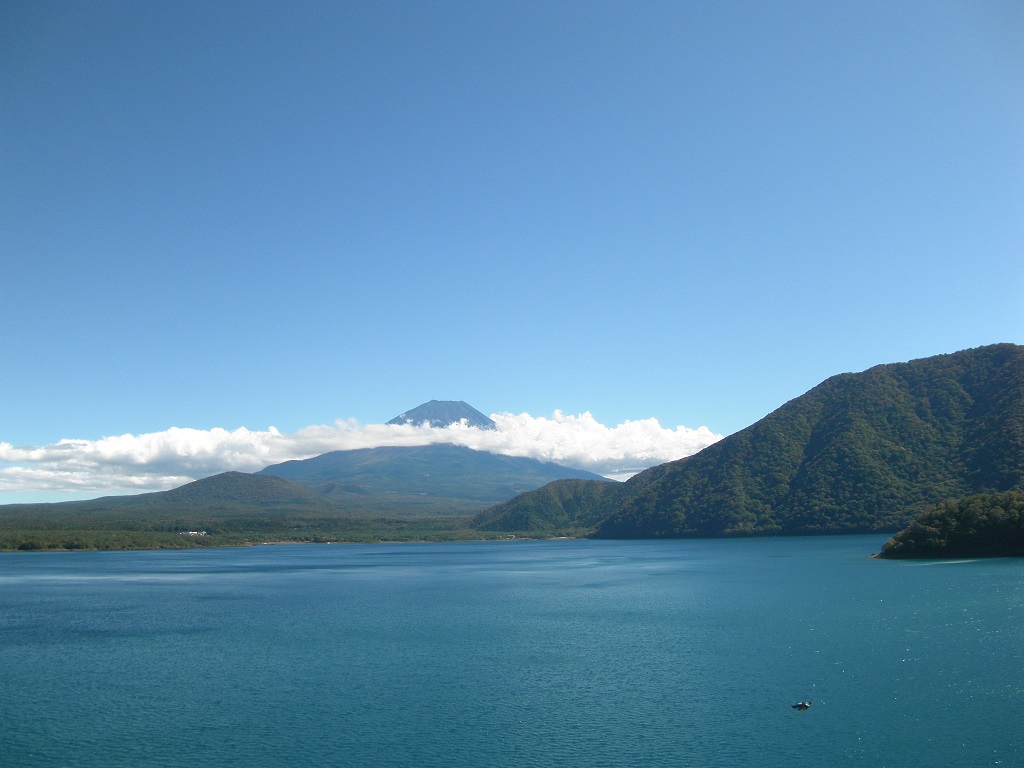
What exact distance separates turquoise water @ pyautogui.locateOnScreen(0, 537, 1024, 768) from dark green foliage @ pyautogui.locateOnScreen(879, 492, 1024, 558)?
15.5 metres

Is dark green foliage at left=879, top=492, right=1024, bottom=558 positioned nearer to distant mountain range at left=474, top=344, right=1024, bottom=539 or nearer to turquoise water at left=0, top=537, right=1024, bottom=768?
turquoise water at left=0, top=537, right=1024, bottom=768

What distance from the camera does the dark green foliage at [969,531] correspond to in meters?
76.9

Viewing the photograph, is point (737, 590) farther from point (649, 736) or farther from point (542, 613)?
point (649, 736)

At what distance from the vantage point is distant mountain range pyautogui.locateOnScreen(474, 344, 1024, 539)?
127625 millimetres

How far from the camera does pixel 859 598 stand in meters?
52.4

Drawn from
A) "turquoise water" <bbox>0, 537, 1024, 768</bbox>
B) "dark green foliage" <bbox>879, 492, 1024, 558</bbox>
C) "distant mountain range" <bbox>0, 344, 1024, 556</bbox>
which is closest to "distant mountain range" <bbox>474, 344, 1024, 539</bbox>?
"distant mountain range" <bbox>0, 344, 1024, 556</bbox>

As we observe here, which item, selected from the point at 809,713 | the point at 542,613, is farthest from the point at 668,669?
the point at 542,613

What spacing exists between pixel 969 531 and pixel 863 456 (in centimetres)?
6551

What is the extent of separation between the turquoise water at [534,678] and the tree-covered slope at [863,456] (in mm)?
70792

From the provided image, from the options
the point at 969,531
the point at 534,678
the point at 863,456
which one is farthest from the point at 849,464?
the point at 534,678

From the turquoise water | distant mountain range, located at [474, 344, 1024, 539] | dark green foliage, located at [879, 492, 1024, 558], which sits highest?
distant mountain range, located at [474, 344, 1024, 539]

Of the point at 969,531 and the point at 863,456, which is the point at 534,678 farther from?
the point at 863,456

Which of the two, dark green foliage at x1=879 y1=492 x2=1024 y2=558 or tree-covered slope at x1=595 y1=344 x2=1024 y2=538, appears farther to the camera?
tree-covered slope at x1=595 y1=344 x2=1024 y2=538

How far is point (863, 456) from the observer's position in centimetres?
14200
